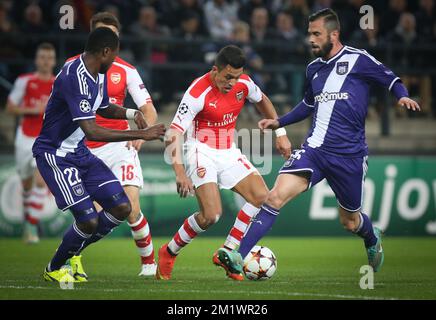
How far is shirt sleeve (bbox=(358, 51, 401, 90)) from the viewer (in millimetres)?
9211

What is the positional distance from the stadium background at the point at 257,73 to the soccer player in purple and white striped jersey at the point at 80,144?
7.10m

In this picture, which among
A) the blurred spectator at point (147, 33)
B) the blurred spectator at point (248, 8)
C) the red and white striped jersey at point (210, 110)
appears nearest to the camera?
the red and white striped jersey at point (210, 110)

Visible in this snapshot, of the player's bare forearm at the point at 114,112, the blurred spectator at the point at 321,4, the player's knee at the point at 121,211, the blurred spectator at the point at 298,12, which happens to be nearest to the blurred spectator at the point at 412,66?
the blurred spectator at the point at 321,4

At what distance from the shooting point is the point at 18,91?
585 inches

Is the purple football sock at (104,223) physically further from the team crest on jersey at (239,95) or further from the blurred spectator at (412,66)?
the blurred spectator at (412,66)

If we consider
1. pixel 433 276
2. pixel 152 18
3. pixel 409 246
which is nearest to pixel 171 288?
pixel 433 276

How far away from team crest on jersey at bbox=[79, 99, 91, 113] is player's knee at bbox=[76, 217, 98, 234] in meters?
0.97

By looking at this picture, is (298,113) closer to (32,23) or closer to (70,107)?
(70,107)

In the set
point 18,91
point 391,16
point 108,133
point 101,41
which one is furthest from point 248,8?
point 108,133

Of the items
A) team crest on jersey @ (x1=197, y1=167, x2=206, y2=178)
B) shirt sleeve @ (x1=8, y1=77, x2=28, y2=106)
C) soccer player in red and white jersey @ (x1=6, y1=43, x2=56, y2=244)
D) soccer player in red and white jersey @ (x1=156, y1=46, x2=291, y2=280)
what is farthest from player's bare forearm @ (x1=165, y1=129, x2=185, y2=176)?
shirt sleeve @ (x1=8, y1=77, x2=28, y2=106)

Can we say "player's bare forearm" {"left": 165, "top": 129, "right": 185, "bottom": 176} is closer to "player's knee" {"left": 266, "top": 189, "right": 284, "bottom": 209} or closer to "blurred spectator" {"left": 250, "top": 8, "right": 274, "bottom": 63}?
"player's knee" {"left": 266, "top": 189, "right": 284, "bottom": 209}

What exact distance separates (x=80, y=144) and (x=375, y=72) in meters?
2.88

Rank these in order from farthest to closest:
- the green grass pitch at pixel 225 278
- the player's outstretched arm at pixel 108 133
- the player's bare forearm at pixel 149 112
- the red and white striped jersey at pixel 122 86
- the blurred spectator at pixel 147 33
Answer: the blurred spectator at pixel 147 33 < the red and white striped jersey at pixel 122 86 < the player's bare forearm at pixel 149 112 < the player's outstretched arm at pixel 108 133 < the green grass pitch at pixel 225 278

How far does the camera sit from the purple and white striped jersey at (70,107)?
8.31 m
